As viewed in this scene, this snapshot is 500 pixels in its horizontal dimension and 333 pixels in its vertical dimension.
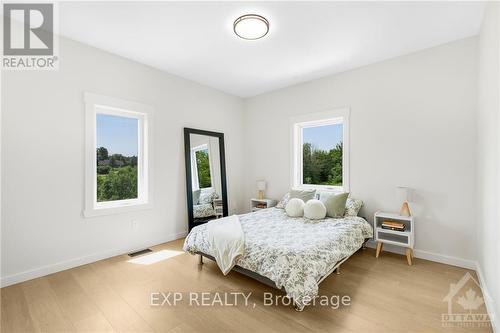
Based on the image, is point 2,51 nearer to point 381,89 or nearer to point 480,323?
point 381,89

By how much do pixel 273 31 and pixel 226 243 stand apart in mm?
2454

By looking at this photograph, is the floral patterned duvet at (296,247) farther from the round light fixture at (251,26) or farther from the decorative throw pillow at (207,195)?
the round light fixture at (251,26)

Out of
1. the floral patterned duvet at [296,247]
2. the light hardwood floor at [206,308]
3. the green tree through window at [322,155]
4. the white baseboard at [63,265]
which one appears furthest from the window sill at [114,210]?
the green tree through window at [322,155]

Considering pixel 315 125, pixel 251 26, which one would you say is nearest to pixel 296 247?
pixel 251 26

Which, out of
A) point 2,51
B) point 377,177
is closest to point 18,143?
point 2,51

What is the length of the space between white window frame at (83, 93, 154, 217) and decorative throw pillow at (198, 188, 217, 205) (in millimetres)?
922

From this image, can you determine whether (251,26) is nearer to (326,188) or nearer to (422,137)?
(422,137)

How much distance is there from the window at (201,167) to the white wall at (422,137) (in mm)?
2253

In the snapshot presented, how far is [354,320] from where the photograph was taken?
188 cm

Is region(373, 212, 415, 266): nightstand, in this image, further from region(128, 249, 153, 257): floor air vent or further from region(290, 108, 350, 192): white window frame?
region(128, 249, 153, 257): floor air vent

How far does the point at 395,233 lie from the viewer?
303 centimetres

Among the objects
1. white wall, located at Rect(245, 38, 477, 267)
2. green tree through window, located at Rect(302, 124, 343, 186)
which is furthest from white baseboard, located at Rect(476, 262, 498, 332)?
green tree through window, located at Rect(302, 124, 343, 186)

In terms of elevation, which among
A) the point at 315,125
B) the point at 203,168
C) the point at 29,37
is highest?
the point at 29,37

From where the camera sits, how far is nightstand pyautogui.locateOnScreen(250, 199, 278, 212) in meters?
4.58
